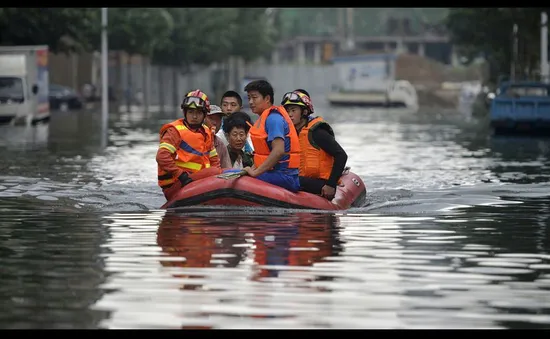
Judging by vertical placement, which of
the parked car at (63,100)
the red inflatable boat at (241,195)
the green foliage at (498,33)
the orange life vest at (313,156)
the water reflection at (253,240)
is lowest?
the parked car at (63,100)

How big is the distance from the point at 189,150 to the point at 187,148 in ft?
0.11

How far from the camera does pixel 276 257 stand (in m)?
13.8

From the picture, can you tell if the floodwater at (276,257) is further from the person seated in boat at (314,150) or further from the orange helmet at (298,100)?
the orange helmet at (298,100)

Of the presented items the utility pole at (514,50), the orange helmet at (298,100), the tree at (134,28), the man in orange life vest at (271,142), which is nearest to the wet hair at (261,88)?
the man in orange life vest at (271,142)

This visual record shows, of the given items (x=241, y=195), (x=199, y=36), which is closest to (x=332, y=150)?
(x=241, y=195)

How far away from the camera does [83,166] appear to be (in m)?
29.4

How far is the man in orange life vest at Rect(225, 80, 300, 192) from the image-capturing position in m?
17.6

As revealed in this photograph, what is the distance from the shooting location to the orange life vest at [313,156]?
1866 centimetres

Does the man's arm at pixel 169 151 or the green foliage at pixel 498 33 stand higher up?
the green foliage at pixel 498 33

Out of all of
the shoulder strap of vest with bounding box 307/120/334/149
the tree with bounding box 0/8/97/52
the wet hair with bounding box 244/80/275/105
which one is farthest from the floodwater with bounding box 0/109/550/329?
the tree with bounding box 0/8/97/52

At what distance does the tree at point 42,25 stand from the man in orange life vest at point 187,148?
1653 inches

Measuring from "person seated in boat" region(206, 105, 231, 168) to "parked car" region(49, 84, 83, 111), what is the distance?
65.0 meters

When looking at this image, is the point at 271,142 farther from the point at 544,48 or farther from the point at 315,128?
the point at 544,48

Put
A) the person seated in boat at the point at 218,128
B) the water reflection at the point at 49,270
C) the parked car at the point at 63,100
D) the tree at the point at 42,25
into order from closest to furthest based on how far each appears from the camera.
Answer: the water reflection at the point at 49,270 < the person seated in boat at the point at 218,128 < the tree at the point at 42,25 < the parked car at the point at 63,100
